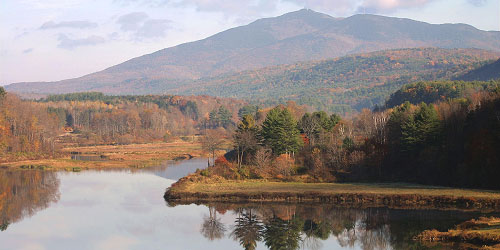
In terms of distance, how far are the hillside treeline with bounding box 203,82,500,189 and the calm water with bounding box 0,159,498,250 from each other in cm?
927

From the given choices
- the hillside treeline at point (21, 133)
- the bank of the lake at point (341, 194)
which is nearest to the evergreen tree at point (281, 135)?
the bank of the lake at point (341, 194)

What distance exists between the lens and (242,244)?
1350 inches

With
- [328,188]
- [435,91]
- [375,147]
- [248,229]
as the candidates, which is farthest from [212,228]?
[435,91]

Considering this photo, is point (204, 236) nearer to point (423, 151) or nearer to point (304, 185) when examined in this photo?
point (304, 185)

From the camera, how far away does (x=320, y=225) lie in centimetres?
3816


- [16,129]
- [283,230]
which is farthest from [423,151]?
[16,129]

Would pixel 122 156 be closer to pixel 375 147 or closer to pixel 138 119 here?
pixel 375 147

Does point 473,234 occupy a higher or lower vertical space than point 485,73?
lower

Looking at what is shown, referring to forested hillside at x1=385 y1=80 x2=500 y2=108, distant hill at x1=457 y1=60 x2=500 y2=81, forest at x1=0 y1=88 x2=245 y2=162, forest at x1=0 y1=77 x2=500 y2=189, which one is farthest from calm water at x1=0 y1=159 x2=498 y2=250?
distant hill at x1=457 y1=60 x2=500 y2=81

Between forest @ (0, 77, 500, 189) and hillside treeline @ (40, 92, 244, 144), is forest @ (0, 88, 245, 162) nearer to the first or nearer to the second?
hillside treeline @ (40, 92, 244, 144)

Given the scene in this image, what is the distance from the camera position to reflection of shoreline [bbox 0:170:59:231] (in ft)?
142

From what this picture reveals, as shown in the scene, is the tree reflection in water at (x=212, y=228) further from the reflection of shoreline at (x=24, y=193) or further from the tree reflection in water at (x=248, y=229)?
the reflection of shoreline at (x=24, y=193)

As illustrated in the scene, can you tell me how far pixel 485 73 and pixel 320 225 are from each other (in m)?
157

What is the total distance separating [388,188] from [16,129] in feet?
200
